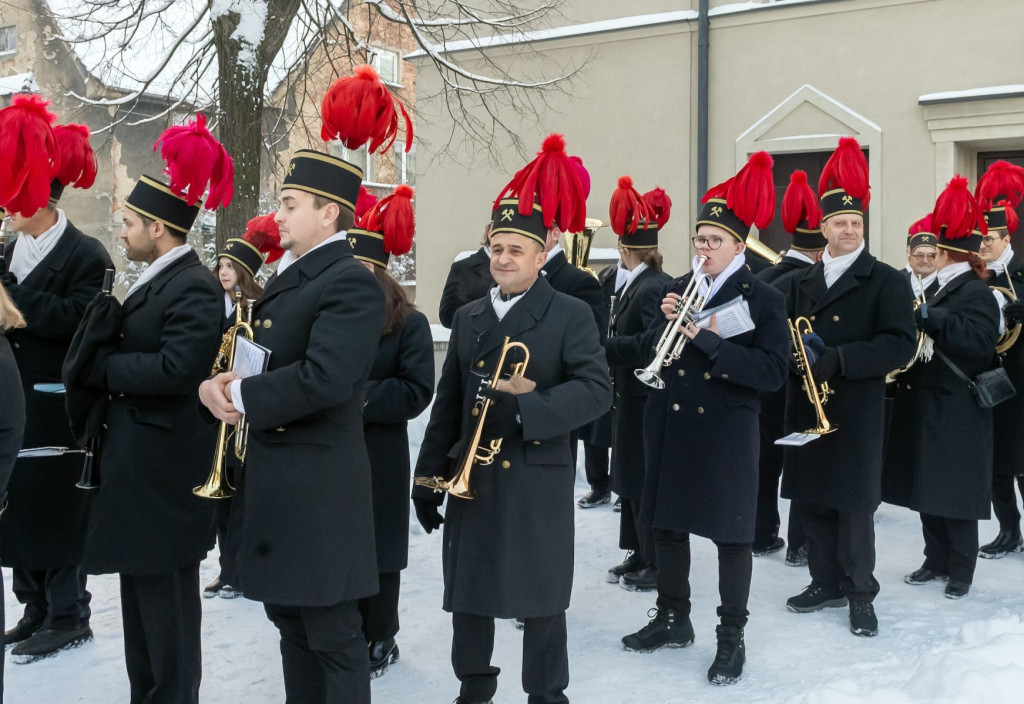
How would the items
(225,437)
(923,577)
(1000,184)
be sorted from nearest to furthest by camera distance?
(225,437) < (923,577) < (1000,184)

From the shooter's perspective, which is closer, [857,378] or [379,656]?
[379,656]

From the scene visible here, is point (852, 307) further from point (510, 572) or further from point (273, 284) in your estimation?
point (273, 284)

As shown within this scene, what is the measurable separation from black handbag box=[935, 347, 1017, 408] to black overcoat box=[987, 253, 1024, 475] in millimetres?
672

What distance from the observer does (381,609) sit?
4844mm

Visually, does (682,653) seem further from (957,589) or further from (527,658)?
(957,589)

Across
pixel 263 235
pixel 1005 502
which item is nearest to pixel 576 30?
pixel 263 235

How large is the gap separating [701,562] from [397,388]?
291 centimetres

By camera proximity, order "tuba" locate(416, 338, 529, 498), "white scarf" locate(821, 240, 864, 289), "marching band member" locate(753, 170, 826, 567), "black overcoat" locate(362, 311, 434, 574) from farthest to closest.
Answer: "marching band member" locate(753, 170, 826, 567), "white scarf" locate(821, 240, 864, 289), "black overcoat" locate(362, 311, 434, 574), "tuba" locate(416, 338, 529, 498)

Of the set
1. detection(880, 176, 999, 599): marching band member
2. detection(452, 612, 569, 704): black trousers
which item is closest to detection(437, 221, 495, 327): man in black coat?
detection(880, 176, 999, 599): marching band member

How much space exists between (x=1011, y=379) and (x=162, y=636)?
218 inches

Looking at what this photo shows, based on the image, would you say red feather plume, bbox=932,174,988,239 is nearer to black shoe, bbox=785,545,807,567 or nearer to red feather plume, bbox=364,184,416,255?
black shoe, bbox=785,545,807,567

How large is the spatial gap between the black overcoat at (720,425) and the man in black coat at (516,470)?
0.95 metres

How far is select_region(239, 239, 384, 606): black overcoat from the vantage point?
3447 millimetres

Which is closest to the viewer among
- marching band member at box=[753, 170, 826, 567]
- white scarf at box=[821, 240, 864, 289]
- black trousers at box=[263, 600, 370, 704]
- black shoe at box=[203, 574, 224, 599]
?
black trousers at box=[263, 600, 370, 704]
